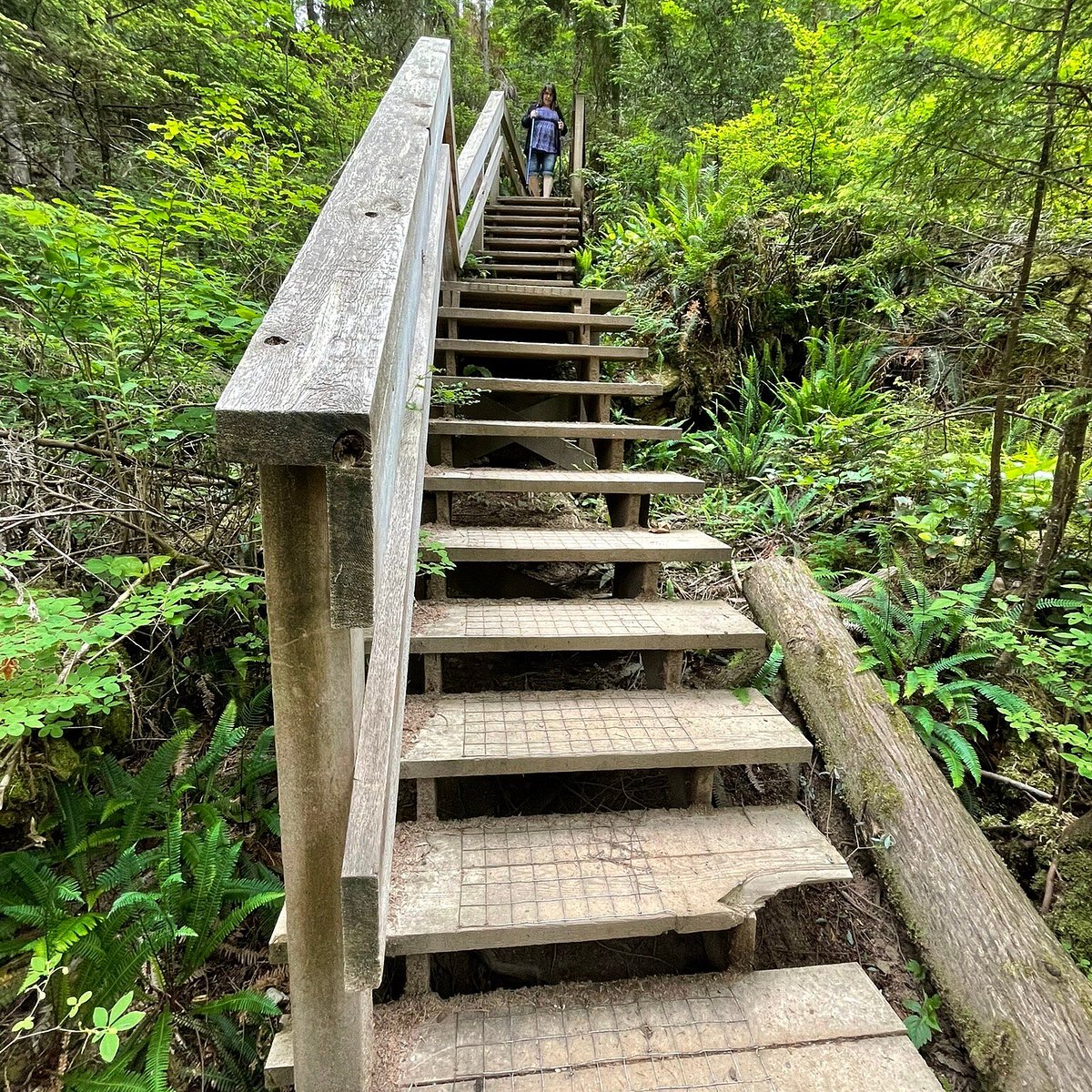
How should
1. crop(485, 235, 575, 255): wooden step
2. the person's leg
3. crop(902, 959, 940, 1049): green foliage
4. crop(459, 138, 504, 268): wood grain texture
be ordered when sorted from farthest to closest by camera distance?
1. the person's leg
2. crop(485, 235, 575, 255): wooden step
3. crop(459, 138, 504, 268): wood grain texture
4. crop(902, 959, 940, 1049): green foliage

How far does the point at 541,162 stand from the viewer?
8008 mm

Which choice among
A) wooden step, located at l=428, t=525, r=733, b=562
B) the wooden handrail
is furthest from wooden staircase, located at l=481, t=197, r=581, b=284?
wooden step, located at l=428, t=525, r=733, b=562

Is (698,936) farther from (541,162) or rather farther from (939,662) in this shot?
(541,162)

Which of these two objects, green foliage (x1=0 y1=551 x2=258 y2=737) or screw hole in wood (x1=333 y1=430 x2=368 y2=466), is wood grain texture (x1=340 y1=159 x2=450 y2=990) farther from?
green foliage (x1=0 y1=551 x2=258 y2=737)

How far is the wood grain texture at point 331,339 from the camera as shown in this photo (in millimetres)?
644

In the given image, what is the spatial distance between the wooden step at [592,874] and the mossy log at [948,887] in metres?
0.32

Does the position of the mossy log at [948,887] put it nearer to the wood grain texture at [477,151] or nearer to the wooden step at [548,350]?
the wooden step at [548,350]

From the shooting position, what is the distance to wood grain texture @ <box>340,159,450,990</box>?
0.80m

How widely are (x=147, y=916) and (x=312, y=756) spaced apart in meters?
1.26

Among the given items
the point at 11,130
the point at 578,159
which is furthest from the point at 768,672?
the point at 578,159

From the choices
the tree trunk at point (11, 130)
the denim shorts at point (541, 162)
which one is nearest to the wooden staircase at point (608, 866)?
the tree trunk at point (11, 130)

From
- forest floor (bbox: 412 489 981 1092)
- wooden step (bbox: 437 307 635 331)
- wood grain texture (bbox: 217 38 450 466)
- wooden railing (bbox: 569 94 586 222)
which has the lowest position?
forest floor (bbox: 412 489 981 1092)

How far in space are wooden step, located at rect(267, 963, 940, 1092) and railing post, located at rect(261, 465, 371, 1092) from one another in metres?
0.17

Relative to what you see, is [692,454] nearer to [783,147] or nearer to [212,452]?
[783,147]
